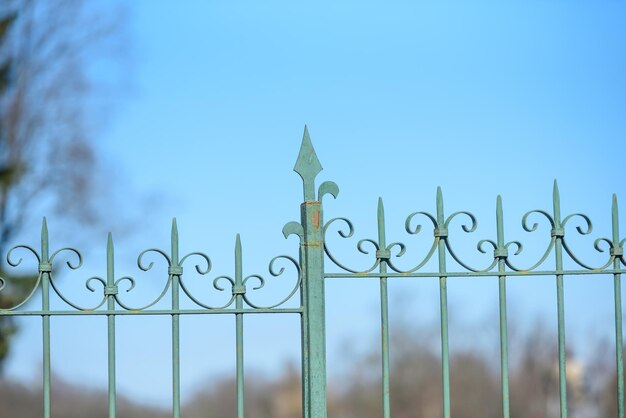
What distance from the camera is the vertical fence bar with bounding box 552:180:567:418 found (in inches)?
172

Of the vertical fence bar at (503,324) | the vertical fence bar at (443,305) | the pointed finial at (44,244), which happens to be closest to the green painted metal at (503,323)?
the vertical fence bar at (503,324)

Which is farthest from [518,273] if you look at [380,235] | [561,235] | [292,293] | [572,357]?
[572,357]

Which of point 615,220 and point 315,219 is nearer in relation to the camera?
point 315,219

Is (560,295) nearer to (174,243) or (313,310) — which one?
(313,310)

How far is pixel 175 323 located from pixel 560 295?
1.83 m

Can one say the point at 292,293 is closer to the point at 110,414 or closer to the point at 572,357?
the point at 110,414

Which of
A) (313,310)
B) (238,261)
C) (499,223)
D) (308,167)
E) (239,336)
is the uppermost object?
(308,167)

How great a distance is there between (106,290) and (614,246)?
2.46 metres

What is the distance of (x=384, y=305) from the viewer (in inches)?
164

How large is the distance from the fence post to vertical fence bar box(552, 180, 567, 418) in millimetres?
1161

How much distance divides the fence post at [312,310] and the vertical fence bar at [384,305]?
0.27 meters

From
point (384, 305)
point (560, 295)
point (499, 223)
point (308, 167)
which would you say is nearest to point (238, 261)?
point (308, 167)

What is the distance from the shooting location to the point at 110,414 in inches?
156

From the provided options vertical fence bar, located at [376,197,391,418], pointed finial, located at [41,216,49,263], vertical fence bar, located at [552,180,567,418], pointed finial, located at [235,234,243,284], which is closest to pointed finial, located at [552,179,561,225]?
vertical fence bar, located at [552,180,567,418]
